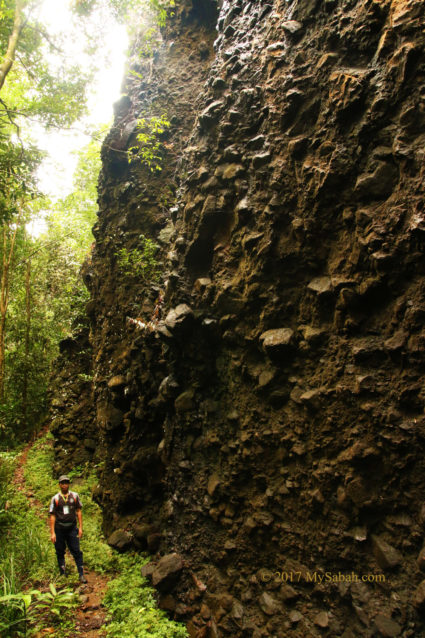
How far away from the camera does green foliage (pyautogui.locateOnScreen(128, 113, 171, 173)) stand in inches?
348

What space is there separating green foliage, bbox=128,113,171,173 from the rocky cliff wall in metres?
2.71

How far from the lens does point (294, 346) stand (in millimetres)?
4230

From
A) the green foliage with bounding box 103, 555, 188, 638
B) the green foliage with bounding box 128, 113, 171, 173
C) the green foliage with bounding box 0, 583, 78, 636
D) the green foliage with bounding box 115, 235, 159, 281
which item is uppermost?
the green foliage with bounding box 128, 113, 171, 173

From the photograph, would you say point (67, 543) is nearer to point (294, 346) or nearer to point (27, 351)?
point (294, 346)

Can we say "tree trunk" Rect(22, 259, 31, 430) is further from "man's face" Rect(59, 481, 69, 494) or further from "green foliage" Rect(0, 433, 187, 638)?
"man's face" Rect(59, 481, 69, 494)

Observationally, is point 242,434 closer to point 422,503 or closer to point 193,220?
point 422,503

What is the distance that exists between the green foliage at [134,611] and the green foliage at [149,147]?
8524 mm

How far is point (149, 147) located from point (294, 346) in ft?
24.5

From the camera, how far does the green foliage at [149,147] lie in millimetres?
8828

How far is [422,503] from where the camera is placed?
2.93 metres

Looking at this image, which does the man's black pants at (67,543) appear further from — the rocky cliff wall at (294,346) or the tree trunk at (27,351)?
the tree trunk at (27,351)

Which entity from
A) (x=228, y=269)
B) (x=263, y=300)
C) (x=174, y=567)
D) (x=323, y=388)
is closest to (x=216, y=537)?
(x=174, y=567)

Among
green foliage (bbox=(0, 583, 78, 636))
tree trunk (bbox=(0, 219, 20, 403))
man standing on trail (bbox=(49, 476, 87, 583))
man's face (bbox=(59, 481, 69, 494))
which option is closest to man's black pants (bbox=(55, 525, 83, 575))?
man standing on trail (bbox=(49, 476, 87, 583))

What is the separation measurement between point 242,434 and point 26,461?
29.6 feet
